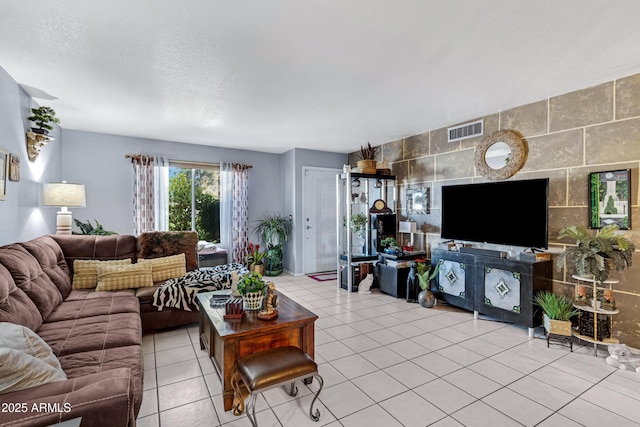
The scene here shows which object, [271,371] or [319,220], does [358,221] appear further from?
[271,371]

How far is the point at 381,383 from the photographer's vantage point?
2.26 m

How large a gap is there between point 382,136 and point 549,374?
380cm

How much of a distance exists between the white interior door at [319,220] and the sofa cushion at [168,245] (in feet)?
8.28

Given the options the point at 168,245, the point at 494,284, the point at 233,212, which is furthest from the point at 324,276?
the point at 494,284

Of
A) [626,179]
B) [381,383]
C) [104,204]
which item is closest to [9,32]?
[104,204]

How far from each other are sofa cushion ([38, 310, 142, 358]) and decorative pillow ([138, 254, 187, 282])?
1.04 m

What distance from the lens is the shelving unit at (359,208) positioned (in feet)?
16.2

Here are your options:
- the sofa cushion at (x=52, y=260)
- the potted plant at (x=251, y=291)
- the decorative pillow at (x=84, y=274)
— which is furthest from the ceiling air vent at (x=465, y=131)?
the sofa cushion at (x=52, y=260)

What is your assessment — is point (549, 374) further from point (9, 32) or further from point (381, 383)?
point (9, 32)

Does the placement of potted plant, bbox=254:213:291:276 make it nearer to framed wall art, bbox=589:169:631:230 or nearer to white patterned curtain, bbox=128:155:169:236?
white patterned curtain, bbox=128:155:169:236

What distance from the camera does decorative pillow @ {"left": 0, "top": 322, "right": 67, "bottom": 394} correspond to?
1188mm

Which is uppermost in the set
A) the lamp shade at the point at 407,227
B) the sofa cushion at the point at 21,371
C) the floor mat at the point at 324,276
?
Answer: the lamp shade at the point at 407,227

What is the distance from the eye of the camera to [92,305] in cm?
264

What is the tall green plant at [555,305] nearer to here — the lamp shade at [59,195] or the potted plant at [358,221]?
the potted plant at [358,221]
